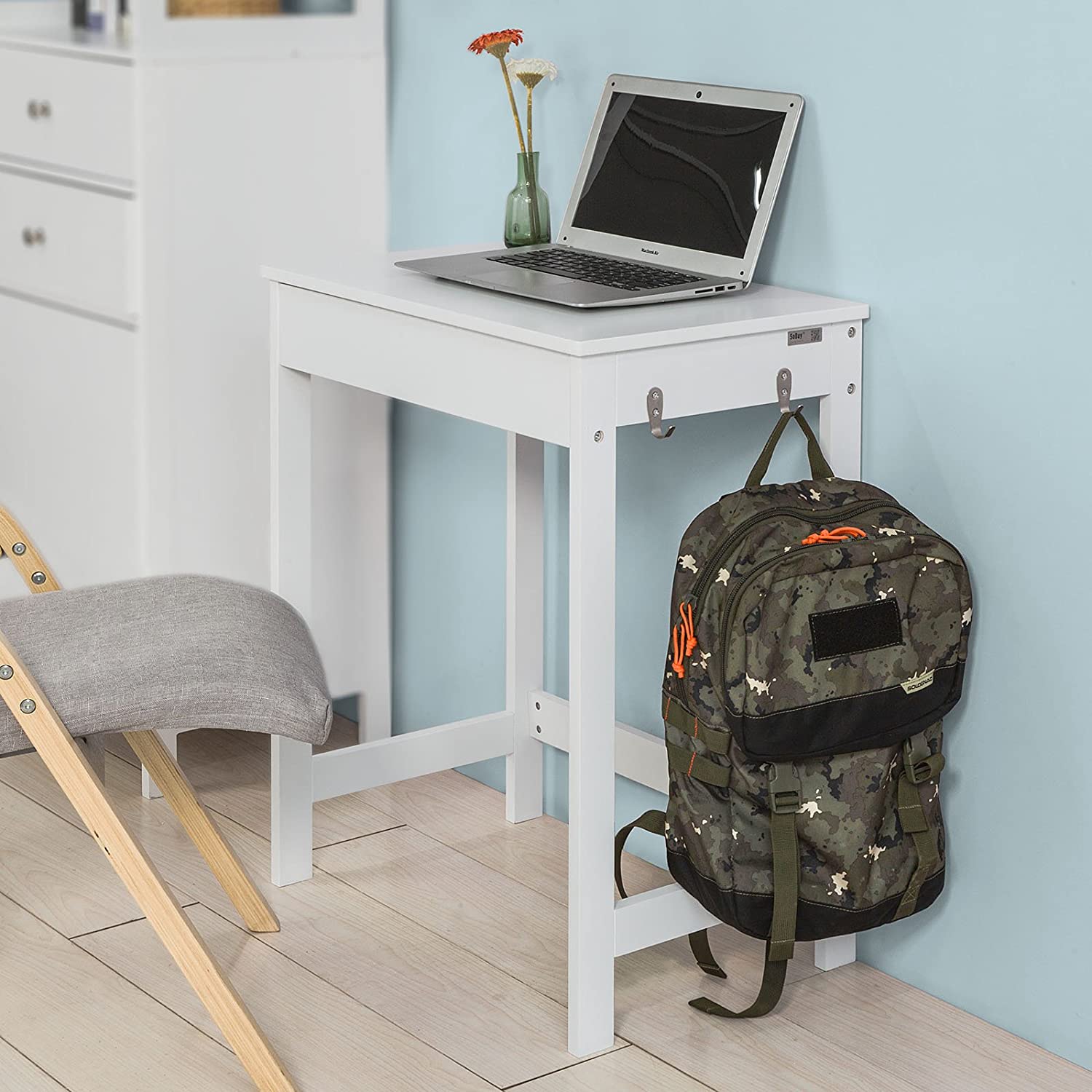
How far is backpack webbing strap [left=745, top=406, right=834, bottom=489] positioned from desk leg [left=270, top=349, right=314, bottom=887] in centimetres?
62

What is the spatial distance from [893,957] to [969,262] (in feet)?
2.69

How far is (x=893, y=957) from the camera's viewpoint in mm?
2031

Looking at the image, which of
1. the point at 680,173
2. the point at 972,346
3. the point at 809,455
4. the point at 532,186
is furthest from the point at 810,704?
the point at 532,186

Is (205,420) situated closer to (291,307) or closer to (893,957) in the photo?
(291,307)

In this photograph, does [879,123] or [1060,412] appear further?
[879,123]

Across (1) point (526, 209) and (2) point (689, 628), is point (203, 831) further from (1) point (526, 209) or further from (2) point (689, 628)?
(1) point (526, 209)

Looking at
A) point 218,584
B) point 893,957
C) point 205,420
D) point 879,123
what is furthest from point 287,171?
point 893,957

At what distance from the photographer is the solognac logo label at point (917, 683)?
1.77 metres

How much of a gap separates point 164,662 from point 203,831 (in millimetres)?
423

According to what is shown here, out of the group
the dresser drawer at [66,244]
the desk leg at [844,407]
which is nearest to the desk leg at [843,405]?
the desk leg at [844,407]

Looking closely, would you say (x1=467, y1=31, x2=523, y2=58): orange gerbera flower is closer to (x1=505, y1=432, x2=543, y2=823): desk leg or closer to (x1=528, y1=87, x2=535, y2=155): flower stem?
(x1=528, y1=87, x2=535, y2=155): flower stem

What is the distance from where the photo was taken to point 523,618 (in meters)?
2.43

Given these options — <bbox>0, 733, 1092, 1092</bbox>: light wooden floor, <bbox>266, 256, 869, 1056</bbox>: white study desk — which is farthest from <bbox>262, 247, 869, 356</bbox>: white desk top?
<bbox>0, 733, 1092, 1092</bbox>: light wooden floor

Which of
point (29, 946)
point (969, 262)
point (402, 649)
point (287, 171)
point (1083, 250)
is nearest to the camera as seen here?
point (1083, 250)
